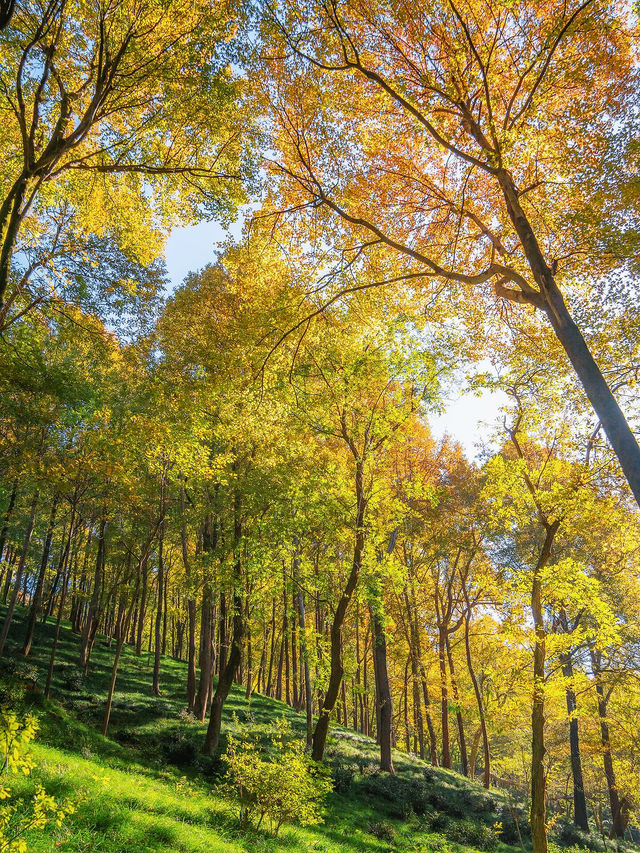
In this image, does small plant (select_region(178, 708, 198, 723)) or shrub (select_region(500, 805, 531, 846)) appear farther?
shrub (select_region(500, 805, 531, 846))

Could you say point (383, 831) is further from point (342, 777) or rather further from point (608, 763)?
point (608, 763)

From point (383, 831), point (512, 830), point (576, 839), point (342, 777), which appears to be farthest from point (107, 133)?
point (576, 839)

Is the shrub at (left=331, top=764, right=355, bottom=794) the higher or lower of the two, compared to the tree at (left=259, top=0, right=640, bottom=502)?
lower

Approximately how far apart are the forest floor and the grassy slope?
0.03 m

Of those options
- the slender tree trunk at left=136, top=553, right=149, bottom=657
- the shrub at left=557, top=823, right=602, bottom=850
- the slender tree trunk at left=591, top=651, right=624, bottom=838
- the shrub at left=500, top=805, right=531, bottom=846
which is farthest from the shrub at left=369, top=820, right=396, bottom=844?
the slender tree trunk at left=591, top=651, right=624, bottom=838

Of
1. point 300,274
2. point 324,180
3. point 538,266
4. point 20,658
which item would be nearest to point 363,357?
point 300,274

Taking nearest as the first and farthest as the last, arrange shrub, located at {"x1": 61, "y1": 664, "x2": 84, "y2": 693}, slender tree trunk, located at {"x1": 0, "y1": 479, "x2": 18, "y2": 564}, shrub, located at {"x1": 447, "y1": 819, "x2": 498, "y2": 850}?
shrub, located at {"x1": 447, "y1": 819, "x2": 498, "y2": 850}, slender tree trunk, located at {"x1": 0, "y1": 479, "x2": 18, "y2": 564}, shrub, located at {"x1": 61, "y1": 664, "x2": 84, "y2": 693}

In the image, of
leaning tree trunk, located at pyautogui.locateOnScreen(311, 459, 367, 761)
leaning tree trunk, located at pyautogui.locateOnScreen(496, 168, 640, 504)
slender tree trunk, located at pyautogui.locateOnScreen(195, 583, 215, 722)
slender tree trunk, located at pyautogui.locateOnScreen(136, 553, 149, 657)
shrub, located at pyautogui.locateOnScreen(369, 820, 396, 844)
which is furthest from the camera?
slender tree trunk, located at pyautogui.locateOnScreen(195, 583, 215, 722)

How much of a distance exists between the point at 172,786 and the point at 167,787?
46 centimetres

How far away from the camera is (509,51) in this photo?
5.44m

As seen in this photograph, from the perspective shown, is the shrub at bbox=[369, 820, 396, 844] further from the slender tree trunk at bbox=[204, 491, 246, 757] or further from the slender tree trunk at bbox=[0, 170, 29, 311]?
the slender tree trunk at bbox=[0, 170, 29, 311]

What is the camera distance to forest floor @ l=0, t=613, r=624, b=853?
540 cm

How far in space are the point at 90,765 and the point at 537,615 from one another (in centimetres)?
840

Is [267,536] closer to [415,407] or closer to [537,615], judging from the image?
[415,407]
